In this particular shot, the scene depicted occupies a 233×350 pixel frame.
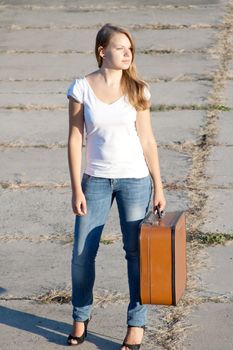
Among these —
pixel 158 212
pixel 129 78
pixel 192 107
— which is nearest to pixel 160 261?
pixel 158 212

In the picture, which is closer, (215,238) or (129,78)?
(129,78)

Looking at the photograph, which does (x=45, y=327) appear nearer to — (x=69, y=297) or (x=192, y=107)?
(x=69, y=297)

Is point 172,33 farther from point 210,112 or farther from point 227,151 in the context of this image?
point 227,151

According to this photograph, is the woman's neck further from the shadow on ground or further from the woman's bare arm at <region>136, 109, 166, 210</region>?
the shadow on ground

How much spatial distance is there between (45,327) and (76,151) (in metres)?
1.03

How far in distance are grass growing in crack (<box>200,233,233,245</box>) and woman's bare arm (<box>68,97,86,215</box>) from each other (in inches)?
67.3

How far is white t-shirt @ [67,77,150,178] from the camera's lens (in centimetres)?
510

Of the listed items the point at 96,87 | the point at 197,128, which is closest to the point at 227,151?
the point at 197,128

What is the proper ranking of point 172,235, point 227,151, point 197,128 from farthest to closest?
1. point 197,128
2. point 227,151
3. point 172,235

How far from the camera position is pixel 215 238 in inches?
266

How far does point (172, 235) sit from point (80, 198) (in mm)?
495

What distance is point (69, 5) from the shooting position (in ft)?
47.9

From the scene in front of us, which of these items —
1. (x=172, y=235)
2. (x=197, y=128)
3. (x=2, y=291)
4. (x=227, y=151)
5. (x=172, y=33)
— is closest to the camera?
(x=172, y=235)

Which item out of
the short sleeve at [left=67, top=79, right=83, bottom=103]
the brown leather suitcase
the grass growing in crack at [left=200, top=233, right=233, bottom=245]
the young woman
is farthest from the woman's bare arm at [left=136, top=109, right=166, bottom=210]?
the grass growing in crack at [left=200, top=233, right=233, bottom=245]
